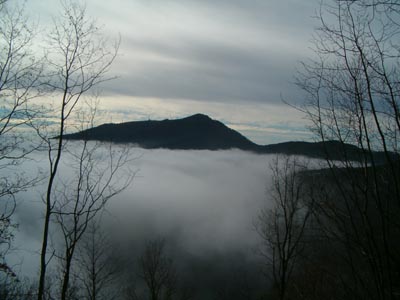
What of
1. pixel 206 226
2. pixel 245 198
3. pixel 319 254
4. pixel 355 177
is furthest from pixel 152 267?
pixel 245 198

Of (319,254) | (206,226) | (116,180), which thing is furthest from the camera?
(206,226)

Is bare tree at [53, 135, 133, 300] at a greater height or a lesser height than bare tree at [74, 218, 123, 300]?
greater

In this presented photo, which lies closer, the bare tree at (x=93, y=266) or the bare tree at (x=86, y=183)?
the bare tree at (x=86, y=183)

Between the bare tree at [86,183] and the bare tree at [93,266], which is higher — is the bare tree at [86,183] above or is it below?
above

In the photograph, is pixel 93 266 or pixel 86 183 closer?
pixel 86 183

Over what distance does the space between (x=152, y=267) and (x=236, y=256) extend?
2865 inches

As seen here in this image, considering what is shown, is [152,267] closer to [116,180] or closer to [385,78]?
[116,180]

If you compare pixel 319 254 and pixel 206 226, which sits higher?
pixel 319 254

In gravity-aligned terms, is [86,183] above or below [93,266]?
above

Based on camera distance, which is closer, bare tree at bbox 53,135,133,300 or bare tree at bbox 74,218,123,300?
A: bare tree at bbox 53,135,133,300

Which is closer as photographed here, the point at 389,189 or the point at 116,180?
the point at 389,189

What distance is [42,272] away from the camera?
5.56 m

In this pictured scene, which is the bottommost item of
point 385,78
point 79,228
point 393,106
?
point 79,228

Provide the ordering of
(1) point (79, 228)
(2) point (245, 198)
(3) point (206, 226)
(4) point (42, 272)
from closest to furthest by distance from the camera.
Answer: (4) point (42, 272), (1) point (79, 228), (3) point (206, 226), (2) point (245, 198)
